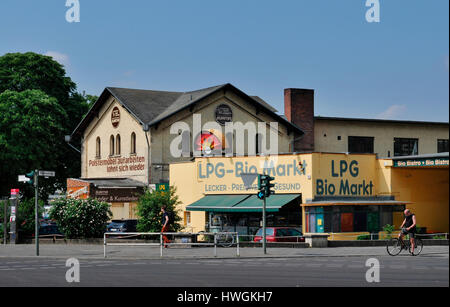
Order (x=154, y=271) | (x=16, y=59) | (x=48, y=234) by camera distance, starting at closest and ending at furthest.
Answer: (x=154, y=271)
(x=48, y=234)
(x=16, y=59)

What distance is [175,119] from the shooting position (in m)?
53.2

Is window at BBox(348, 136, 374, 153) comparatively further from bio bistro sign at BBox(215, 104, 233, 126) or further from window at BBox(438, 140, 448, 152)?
bio bistro sign at BBox(215, 104, 233, 126)

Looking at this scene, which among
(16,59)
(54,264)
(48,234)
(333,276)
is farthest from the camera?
(16,59)

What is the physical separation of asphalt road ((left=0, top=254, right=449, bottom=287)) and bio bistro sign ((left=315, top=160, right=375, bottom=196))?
1466 cm

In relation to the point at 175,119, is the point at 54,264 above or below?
below

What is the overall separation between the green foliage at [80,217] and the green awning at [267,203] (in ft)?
24.9

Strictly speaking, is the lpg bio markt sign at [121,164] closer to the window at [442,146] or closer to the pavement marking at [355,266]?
the window at [442,146]

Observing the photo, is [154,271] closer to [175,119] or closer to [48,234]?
[48,234]

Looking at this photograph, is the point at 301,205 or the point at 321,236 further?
the point at 301,205

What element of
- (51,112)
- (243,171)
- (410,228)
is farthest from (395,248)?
(51,112)

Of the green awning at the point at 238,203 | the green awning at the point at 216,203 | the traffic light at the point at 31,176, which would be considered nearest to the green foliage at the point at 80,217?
the green awning at the point at 216,203

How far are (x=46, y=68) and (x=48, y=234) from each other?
2141 centimetres

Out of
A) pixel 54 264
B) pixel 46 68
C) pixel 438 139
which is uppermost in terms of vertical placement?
pixel 46 68
